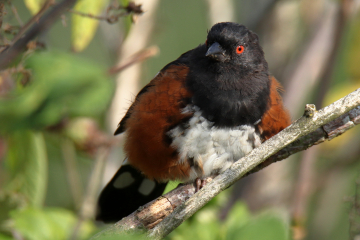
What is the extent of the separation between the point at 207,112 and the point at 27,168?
123 centimetres

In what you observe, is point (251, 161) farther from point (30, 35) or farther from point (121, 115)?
point (121, 115)

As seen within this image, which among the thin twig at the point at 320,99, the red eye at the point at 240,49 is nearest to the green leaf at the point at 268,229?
the red eye at the point at 240,49

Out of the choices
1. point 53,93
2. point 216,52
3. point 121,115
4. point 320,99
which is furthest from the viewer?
point 121,115

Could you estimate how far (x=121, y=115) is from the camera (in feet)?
14.3

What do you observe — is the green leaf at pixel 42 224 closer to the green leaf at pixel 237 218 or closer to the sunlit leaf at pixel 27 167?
the sunlit leaf at pixel 27 167

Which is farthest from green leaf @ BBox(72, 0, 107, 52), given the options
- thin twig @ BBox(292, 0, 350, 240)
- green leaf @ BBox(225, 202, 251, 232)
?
thin twig @ BBox(292, 0, 350, 240)

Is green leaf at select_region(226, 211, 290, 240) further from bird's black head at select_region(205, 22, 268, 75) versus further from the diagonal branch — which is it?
bird's black head at select_region(205, 22, 268, 75)

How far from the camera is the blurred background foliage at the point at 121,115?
7.17 feet

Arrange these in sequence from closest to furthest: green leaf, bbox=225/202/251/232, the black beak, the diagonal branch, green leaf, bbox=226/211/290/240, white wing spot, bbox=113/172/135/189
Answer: green leaf, bbox=226/211/290/240 → the diagonal branch → green leaf, bbox=225/202/251/232 → the black beak → white wing spot, bbox=113/172/135/189

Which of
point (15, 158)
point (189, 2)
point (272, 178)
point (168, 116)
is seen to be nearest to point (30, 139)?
point (15, 158)

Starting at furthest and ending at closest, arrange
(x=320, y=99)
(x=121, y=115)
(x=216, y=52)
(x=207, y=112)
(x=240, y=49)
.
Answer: (x=121, y=115)
(x=320, y=99)
(x=240, y=49)
(x=216, y=52)
(x=207, y=112)

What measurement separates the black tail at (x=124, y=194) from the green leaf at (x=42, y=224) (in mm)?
1001

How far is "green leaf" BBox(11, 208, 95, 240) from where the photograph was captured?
2127mm

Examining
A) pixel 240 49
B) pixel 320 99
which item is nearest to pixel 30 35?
pixel 240 49
